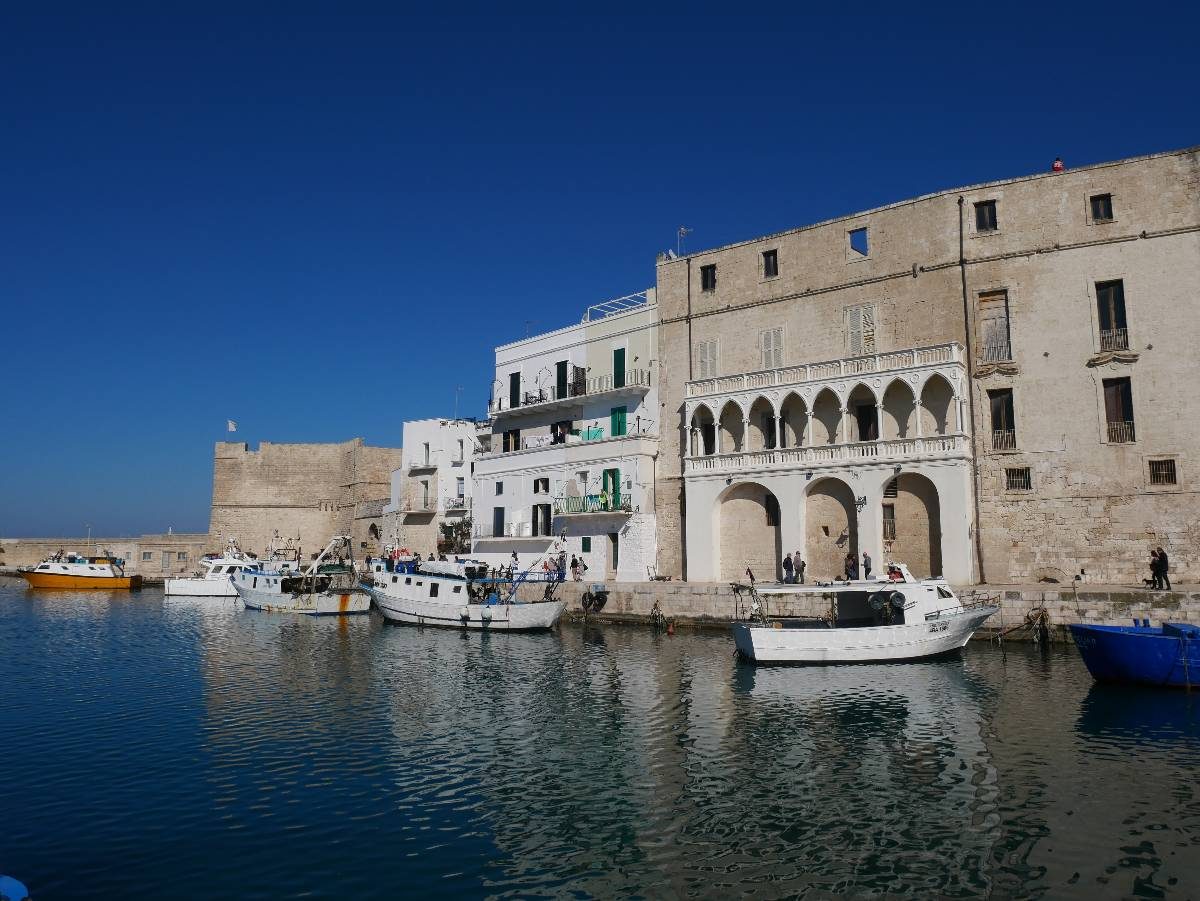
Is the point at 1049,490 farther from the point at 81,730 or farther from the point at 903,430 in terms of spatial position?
the point at 81,730

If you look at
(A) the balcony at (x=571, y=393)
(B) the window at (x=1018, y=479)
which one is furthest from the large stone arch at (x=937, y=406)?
(A) the balcony at (x=571, y=393)

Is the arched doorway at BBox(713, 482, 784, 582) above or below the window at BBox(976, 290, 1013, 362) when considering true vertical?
below

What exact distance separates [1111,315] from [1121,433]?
12.8 feet

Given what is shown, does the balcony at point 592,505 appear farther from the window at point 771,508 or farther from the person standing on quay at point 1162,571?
the person standing on quay at point 1162,571

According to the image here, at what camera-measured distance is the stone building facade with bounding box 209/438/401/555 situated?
7025 centimetres

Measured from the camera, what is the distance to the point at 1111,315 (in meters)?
27.8

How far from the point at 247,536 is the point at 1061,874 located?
230 feet

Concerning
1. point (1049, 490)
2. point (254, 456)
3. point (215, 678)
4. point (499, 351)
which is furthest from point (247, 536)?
point (1049, 490)

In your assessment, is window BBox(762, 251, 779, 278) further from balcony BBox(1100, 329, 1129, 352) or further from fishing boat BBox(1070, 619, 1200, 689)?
fishing boat BBox(1070, 619, 1200, 689)

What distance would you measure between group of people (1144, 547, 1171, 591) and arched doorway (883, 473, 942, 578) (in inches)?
246

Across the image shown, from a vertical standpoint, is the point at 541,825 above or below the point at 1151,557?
below

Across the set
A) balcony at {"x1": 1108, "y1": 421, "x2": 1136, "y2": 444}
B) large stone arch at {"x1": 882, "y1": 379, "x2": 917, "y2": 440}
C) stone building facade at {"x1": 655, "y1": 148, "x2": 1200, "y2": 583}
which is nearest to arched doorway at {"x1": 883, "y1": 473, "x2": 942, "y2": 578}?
stone building facade at {"x1": 655, "y1": 148, "x2": 1200, "y2": 583}

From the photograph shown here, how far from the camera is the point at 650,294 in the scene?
3897 cm

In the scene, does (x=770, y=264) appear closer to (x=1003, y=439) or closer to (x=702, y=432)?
(x=702, y=432)
